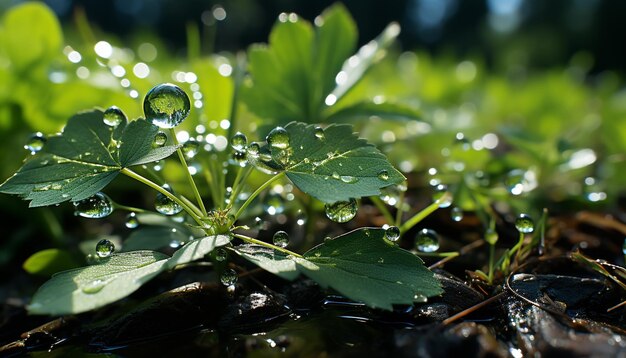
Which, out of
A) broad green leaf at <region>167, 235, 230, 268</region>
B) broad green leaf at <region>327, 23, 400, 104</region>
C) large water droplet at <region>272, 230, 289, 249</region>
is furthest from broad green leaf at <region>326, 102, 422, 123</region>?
broad green leaf at <region>167, 235, 230, 268</region>

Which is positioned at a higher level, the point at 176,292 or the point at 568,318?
the point at 176,292

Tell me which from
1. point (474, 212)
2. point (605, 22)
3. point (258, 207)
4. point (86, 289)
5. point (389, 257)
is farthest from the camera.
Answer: point (605, 22)

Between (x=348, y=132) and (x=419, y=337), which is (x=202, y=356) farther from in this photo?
(x=348, y=132)

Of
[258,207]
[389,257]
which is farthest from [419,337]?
[258,207]

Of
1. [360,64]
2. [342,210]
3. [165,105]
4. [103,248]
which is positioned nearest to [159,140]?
[165,105]

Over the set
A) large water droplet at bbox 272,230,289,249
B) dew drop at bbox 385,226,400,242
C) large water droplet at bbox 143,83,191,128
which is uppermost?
large water droplet at bbox 143,83,191,128

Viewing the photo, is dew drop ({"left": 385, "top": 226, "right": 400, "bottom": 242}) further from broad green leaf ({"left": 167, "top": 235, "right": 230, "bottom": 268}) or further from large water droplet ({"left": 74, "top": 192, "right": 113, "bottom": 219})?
large water droplet ({"left": 74, "top": 192, "right": 113, "bottom": 219})
